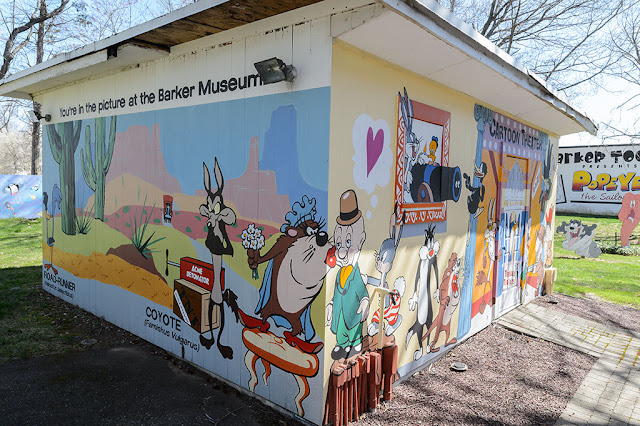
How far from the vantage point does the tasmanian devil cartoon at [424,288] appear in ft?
15.3

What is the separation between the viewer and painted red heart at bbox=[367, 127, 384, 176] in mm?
3783

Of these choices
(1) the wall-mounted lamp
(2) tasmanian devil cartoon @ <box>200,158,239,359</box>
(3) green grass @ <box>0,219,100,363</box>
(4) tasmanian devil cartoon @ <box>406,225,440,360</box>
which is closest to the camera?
(2) tasmanian devil cartoon @ <box>200,158,239,359</box>

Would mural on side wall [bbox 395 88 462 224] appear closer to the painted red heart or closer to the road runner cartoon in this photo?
the painted red heart

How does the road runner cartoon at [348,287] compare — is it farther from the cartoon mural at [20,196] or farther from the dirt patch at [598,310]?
the cartoon mural at [20,196]

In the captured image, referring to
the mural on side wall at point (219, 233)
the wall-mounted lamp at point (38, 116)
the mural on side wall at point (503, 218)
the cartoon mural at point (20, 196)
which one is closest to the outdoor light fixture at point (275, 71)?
the mural on side wall at point (219, 233)

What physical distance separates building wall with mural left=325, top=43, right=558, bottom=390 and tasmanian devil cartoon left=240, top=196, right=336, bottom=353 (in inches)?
5.4

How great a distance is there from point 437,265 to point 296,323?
210 centimetres

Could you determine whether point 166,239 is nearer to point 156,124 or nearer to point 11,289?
point 156,124

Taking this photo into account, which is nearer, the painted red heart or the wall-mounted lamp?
the painted red heart

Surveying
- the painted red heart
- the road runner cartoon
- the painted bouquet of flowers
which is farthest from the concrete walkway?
the painted bouquet of flowers

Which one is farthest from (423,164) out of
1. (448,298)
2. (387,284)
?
(448,298)

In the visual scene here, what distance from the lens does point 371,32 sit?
330 cm

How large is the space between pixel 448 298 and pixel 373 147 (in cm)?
248

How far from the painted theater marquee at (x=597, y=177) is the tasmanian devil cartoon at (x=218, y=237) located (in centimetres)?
2544
